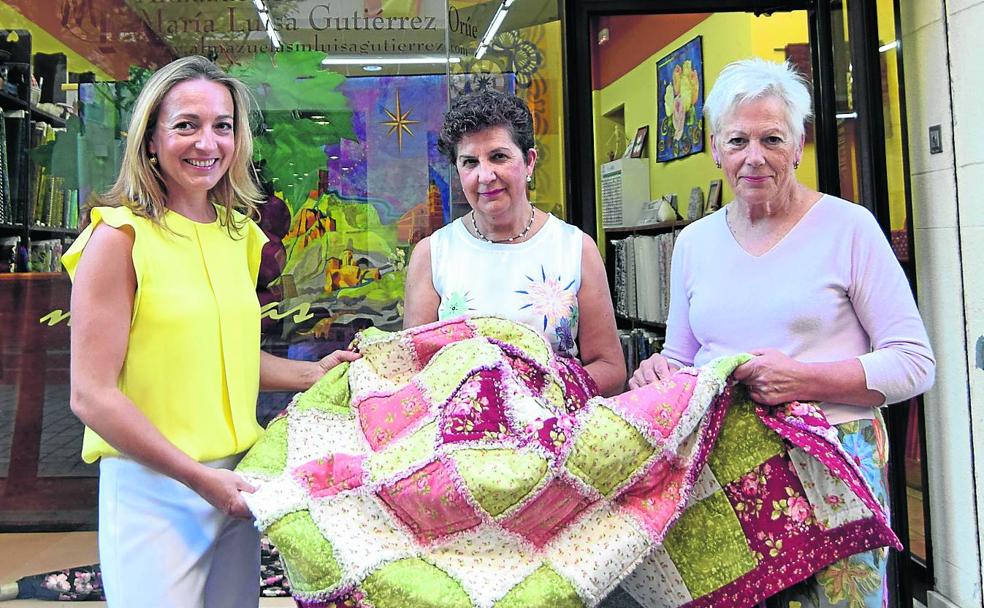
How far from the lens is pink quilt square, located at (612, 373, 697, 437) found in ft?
5.22

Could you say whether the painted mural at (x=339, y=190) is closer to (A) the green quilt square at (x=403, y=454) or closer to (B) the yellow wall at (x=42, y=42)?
(B) the yellow wall at (x=42, y=42)

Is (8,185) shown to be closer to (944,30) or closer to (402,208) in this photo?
(402,208)

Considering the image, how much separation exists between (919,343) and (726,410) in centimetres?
44

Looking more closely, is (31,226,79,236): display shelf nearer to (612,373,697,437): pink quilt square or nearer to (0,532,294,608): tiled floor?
(0,532,294,608): tiled floor

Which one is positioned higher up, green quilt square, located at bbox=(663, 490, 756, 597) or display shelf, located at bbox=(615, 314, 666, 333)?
display shelf, located at bbox=(615, 314, 666, 333)

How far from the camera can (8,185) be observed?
152 inches

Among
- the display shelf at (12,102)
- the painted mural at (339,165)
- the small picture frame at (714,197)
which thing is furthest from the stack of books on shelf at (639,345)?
the display shelf at (12,102)

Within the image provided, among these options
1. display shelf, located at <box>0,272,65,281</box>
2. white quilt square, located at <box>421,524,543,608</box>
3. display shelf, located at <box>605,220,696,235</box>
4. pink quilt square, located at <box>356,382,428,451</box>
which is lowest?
white quilt square, located at <box>421,524,543,608</box>

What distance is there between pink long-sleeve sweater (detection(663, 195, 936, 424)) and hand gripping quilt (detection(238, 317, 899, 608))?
199 millimetres

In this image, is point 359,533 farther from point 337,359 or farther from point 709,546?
point 709,546

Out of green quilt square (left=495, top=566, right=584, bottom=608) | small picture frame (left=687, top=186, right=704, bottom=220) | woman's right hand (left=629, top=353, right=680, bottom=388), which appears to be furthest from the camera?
small picture frame (left=687, top=186, right=704, bottom=220)

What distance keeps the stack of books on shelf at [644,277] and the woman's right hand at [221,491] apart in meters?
3.99

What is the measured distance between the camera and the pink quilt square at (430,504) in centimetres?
154

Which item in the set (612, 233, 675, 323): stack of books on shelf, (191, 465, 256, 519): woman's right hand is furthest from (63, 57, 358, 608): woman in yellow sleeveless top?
(612, 233, 675, 323): stack of books on shelf
